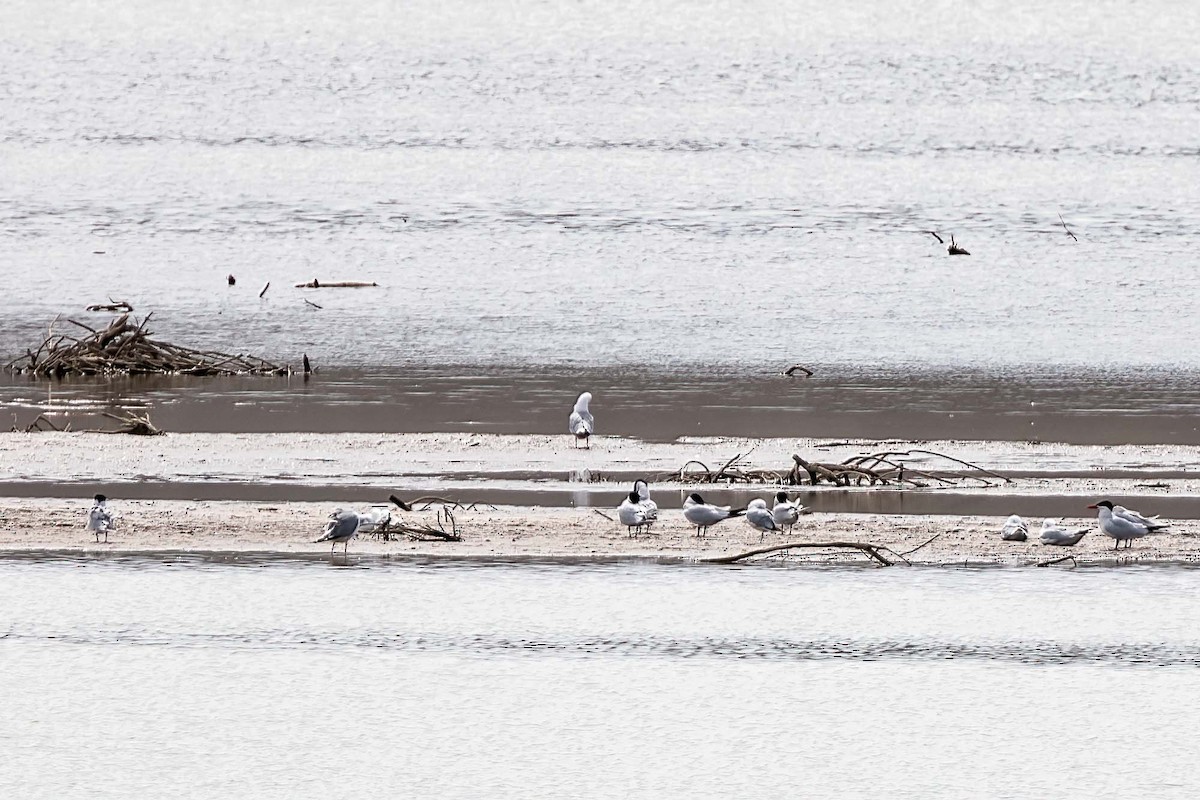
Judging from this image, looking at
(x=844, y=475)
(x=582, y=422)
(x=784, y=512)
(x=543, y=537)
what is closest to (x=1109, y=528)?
(x=784, y=512)

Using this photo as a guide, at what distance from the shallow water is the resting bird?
70cm

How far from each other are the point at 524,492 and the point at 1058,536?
3.52m

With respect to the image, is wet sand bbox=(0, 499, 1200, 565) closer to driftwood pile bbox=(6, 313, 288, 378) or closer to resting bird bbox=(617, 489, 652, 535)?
resting bird bbox=(617, 489, 652, 535)

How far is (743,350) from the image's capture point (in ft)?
68.7

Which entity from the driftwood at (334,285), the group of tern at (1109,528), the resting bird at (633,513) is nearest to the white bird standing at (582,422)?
the resting bird at (633,513)

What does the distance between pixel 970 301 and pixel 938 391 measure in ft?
24.7

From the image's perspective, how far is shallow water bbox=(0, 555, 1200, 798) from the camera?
5945mm

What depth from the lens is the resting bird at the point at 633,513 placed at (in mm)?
9711

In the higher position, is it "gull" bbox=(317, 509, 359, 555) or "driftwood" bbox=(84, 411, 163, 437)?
"driftwood" bbox=(84, 411, 163, 437)

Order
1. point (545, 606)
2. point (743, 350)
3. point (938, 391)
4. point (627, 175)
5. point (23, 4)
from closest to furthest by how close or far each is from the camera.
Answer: point (545, 606) < point (938, 391) < point (743, 350) < point (627, 175) < point (23, 4)

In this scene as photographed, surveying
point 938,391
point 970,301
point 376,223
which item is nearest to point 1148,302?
point 970,301

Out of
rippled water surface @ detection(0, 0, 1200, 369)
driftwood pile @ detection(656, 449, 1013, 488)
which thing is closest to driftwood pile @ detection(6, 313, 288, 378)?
rippled water surface @ detection(0, 0, 1200, 369)

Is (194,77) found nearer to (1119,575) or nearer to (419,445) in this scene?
(419,445)

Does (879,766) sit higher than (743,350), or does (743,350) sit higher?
(743,350)
